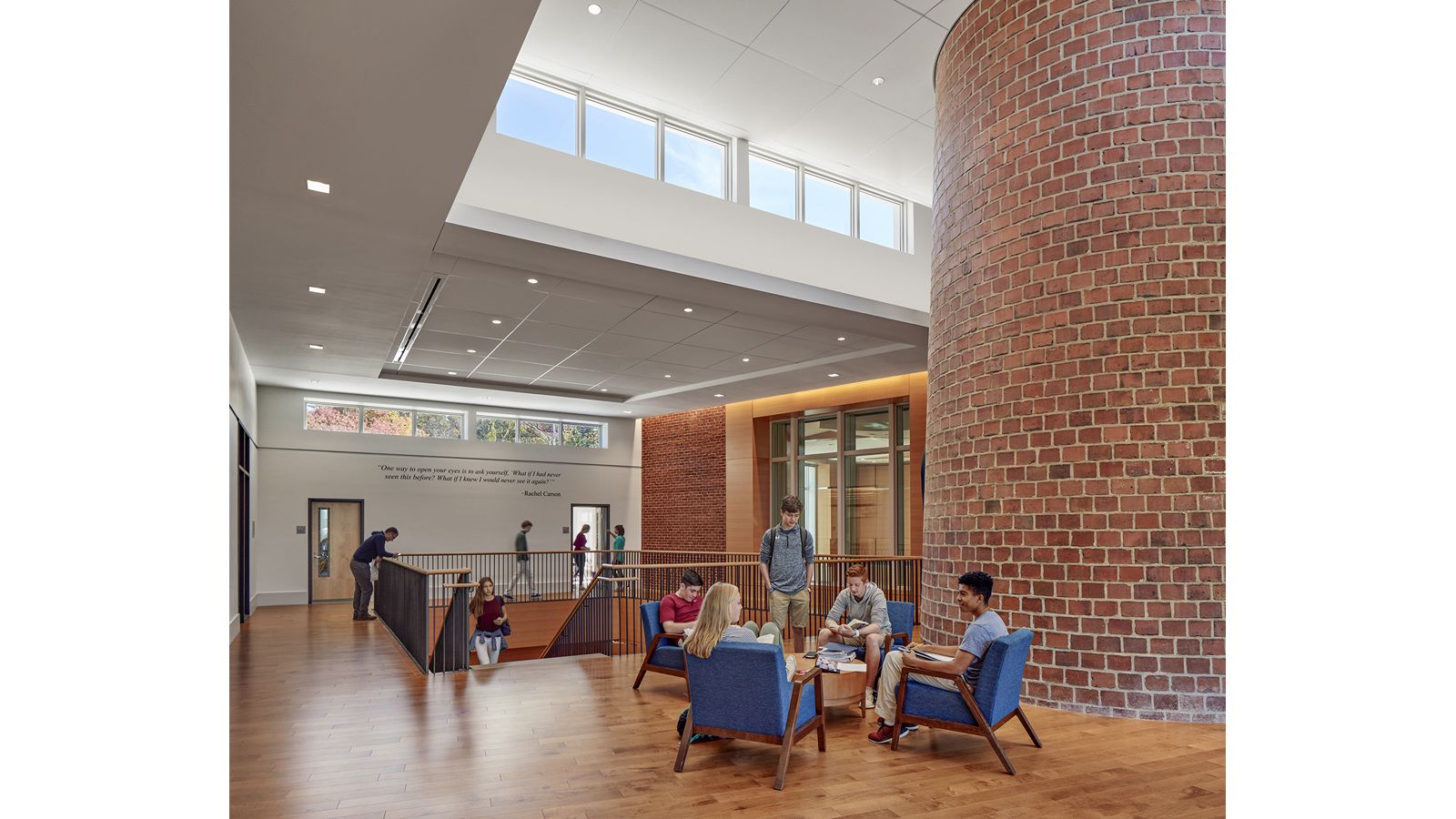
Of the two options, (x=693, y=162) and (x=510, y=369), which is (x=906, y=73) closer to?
(x=693, y=162)

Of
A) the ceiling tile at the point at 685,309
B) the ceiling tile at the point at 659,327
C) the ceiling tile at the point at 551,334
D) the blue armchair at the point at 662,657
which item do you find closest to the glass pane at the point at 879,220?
the ceiling tile at the point at 685,309

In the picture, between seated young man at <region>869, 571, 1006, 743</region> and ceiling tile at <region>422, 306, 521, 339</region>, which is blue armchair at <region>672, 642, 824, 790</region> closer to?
seated young man at <region>869, 571, 1006, 743</region>

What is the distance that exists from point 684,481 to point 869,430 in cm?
504

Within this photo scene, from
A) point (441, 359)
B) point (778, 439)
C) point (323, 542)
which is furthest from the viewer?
point (778, 439)

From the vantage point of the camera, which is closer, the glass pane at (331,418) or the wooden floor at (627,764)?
the wooden floor at (627,764)

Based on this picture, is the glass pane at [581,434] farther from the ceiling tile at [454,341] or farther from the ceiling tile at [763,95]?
the ceiling tile at [763,95]

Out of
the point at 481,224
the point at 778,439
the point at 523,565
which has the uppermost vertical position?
the point at 481,224

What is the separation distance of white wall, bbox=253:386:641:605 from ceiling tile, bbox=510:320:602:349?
643 centimetres

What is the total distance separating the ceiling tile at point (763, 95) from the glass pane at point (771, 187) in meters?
0.44

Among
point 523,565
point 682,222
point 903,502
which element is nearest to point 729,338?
point 682,222

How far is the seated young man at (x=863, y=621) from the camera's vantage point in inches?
231

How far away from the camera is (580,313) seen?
958cm
